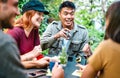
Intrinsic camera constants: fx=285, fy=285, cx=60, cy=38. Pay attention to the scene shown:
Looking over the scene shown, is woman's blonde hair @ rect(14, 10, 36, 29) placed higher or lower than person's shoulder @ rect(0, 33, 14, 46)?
lower

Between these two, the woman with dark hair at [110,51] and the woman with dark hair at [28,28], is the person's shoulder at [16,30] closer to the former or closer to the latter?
the woman with dark hair at [28,28]

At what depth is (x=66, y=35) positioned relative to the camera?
3.05 m

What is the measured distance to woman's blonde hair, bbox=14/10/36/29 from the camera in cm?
266

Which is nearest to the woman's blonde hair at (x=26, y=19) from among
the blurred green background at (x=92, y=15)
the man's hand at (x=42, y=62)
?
the man's hand at (x=42, y=62)

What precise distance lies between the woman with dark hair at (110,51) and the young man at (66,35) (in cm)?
133

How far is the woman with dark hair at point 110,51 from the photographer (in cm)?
167

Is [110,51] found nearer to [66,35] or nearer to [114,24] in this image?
[114,24]

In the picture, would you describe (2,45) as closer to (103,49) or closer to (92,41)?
(103,49)

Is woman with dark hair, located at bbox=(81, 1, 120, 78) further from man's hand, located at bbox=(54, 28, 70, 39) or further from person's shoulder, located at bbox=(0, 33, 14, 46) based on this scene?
man's hand, located at bbox=(54, 28, 70, 39)

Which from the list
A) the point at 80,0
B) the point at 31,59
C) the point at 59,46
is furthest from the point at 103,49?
the point at 80,0

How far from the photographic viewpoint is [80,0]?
5.62 meters

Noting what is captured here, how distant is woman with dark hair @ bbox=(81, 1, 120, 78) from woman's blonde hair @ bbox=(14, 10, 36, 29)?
3.63ft

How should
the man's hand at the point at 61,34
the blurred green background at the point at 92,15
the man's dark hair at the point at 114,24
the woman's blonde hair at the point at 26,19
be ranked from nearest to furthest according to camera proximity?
the man's dark hair at the point at 114,24 < the woman's blonde hair at the point at 26,19 < the man's hand at the point at 61,34 < the blurred green background at the point at 92,15

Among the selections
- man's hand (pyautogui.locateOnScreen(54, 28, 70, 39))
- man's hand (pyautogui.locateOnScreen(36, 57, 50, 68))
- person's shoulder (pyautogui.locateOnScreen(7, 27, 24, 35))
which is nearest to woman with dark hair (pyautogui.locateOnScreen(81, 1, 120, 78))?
man's hand (pyautogui.locateOnScreen(36, 57, 50, 68))
